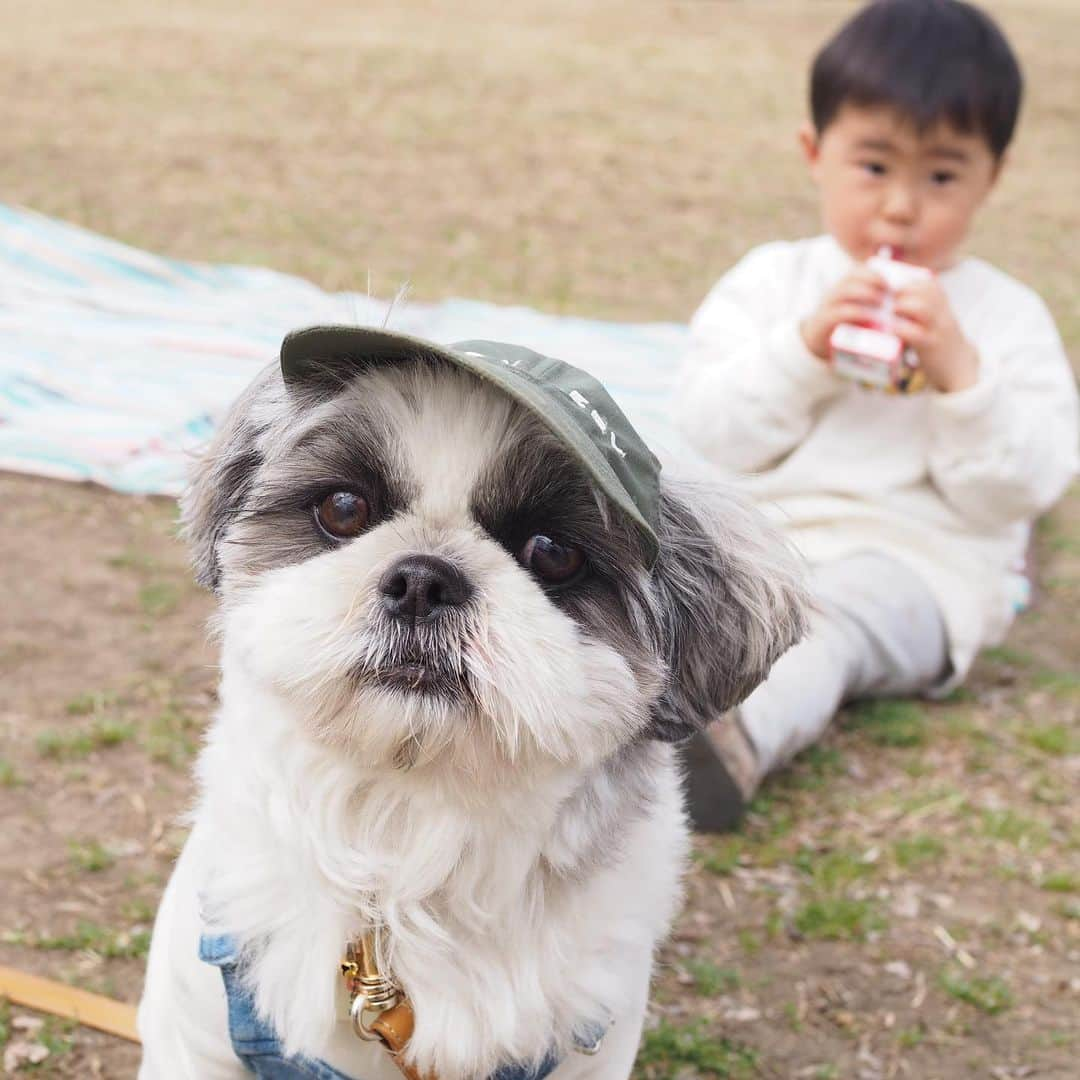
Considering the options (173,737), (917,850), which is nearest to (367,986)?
(173,737)

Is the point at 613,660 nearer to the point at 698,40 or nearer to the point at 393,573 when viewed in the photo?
the point at 393,573

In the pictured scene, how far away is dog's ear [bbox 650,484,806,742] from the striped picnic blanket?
8.50ft

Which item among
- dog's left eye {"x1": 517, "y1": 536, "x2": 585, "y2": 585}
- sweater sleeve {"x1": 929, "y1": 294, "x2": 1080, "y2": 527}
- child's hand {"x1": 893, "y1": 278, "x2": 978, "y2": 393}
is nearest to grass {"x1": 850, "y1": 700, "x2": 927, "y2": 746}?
sweater sleeve {"x1": 929, "y1": 294, "x2": 1080, "y2": 527}

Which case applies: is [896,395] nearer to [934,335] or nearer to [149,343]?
[934,335]

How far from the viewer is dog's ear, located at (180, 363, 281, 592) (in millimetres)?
2227

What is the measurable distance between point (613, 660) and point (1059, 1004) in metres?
1.83

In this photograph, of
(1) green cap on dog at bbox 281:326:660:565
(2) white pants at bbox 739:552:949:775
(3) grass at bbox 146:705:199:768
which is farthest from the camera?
(2) white pants at bbox 739:552:949:775

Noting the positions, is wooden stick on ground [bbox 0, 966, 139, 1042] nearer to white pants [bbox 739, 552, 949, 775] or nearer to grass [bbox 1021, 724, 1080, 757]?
white pants [bbox 739, 552, 949, 775]

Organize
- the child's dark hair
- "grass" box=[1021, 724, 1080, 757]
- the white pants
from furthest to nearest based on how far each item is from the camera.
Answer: "grass" box=[1021, 724, 1080, 757]
the child's dark hair
the white pants

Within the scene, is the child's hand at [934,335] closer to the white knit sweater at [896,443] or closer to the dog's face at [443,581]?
the white knit sweater at [896,443]

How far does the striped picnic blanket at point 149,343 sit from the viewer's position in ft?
17.6

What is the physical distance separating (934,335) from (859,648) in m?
0.96

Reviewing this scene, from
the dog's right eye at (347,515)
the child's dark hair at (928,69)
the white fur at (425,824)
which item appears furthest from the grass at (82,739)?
the child's dark hair at (928,69)

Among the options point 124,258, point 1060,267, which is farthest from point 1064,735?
point 1060,267
